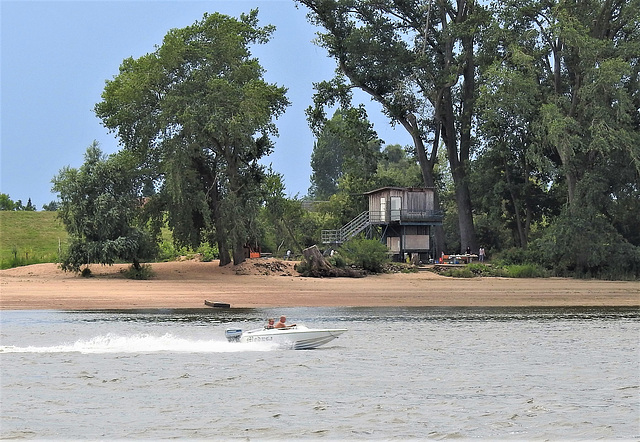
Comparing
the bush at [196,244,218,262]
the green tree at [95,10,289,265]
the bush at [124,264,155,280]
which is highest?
the green tree at [95,10,289,265]

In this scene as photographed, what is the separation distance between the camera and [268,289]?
45.8 meters

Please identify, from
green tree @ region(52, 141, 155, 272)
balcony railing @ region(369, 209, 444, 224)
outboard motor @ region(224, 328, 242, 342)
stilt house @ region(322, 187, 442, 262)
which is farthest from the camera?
stilt house @ region(322, 187, 442, 262)

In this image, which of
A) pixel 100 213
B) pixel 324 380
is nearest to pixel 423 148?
pixel 100 213

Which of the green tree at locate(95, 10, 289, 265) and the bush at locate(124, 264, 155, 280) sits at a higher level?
the green tree at locate(95, 10, 289, 265)

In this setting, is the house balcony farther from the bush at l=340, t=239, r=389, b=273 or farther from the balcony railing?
Result: the bush at l=340, t=239, r=389, b=273

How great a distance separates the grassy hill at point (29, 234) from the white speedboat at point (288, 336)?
3957cm

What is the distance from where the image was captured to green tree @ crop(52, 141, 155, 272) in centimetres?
5034

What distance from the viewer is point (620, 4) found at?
60.4 meters

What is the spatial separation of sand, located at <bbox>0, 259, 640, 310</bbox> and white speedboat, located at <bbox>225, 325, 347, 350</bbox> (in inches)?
489

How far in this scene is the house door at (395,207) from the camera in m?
67.3

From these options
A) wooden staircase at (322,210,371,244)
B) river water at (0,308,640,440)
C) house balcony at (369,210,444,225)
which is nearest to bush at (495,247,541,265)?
house balcony at (369,210,444,225)

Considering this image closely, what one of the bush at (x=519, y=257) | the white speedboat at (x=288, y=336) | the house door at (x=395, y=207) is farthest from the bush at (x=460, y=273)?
the white speedboat at (x=288, y=336)

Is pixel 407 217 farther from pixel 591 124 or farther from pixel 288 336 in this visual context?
pixel 288 336

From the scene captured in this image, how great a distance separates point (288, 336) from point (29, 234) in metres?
56.3
